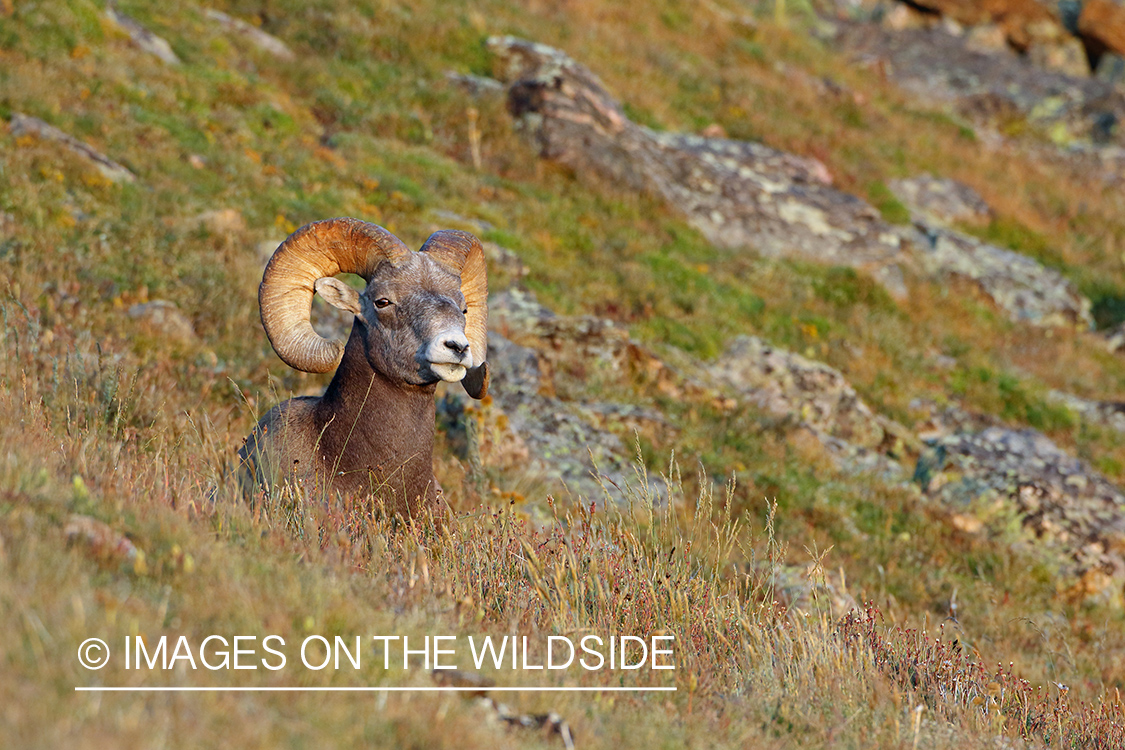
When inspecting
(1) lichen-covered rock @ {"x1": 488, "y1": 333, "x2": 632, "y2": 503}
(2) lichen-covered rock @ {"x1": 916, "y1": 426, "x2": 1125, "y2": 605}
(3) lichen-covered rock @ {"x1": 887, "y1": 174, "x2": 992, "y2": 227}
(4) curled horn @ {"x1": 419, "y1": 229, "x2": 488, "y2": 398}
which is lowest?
(3) lichen-covered rock @ {"x1": 887, "y1": 174, "x2": 992, "y2": 227}

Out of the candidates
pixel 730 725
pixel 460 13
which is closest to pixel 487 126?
pixel 460 13

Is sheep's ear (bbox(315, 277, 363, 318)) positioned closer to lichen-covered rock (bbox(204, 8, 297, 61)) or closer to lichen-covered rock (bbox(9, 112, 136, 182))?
lichen-covered rock (bbox(9, 112, 136, 182))

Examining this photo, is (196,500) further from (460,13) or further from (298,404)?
(460,13)

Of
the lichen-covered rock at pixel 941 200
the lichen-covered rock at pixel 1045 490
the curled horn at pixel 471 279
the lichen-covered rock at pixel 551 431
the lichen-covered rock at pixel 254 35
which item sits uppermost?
the curled horn at pixel 471 279

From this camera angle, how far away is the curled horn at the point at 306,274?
651cm

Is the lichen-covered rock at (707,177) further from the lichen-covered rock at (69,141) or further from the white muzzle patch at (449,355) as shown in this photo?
the white muzzle patch at (449,355)

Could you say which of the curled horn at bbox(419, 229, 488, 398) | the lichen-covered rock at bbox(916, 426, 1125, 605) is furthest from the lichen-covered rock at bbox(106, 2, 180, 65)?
the lichen-covered rock at bbox(916, 426, 1125, 605)

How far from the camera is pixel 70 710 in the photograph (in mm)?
2602

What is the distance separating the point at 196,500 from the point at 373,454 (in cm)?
156

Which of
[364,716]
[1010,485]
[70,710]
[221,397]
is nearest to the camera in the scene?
[70,710]

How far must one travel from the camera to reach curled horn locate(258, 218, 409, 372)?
21.4 feet

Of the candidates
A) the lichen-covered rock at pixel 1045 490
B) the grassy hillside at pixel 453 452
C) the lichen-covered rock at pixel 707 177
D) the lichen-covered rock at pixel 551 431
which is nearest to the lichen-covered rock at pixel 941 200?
the grassy hillside at pixel 453 452

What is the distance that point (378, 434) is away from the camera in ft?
21.1

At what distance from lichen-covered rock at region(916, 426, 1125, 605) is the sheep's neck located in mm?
6753
